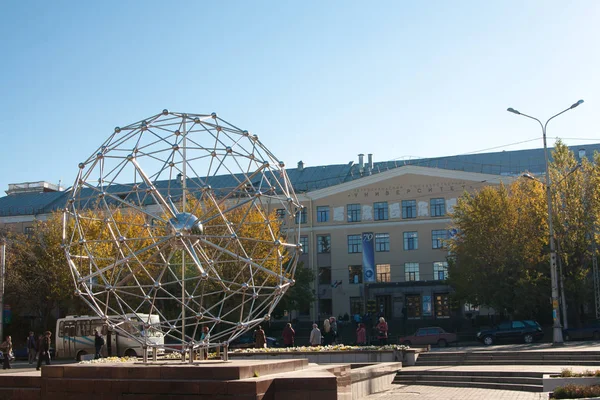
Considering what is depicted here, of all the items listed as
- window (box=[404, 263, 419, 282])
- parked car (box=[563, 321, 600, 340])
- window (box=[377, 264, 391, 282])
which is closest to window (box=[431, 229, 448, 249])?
window (box=[404, 263, 419, 282])

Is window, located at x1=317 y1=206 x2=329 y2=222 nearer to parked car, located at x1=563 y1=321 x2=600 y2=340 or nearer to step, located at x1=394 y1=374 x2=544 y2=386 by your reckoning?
parked car, located at x1=563 y1=321 x2=600 y2=340

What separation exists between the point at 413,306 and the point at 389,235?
5865 millimetres

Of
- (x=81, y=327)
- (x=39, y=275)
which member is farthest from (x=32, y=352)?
(x=39, y=275)

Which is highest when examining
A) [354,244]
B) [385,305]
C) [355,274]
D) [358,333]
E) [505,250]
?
[354,244]

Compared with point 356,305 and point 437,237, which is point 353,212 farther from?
point 356,305

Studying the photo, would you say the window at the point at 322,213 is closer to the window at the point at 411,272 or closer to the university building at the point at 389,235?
the university building at the point at 389,235

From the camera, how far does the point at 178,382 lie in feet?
46.7

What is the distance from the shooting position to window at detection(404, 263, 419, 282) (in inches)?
2217

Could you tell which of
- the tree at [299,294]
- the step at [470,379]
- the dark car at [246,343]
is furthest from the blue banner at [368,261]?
the step at [470,379]

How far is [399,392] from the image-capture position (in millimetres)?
19359

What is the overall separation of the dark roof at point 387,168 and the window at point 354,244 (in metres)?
5.75

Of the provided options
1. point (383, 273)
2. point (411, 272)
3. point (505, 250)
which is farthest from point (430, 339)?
point (383, 273)

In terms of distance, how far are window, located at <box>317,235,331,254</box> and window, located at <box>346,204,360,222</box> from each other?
245 centimetres

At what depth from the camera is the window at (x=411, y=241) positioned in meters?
56.7
